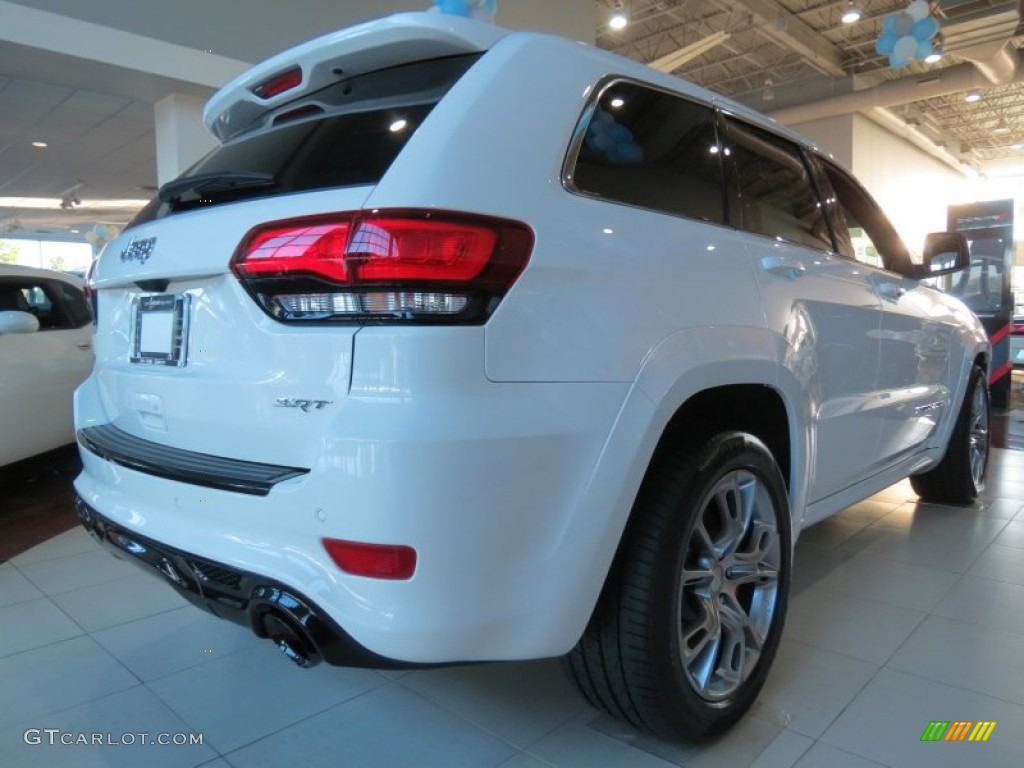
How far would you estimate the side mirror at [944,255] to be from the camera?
119 inches

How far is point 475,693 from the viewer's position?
1.96m

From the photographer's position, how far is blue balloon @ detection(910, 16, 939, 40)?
7961 millimetres

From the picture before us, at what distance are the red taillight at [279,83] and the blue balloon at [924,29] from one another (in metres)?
8.70

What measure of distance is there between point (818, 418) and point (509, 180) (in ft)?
4.34

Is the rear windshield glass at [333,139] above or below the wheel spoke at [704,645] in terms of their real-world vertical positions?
above

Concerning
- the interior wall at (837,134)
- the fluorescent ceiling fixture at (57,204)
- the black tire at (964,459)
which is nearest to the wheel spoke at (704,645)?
the black tire at (964,459)

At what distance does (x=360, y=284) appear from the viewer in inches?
46.6

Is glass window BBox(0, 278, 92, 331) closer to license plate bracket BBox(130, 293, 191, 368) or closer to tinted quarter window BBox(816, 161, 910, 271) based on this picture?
license plate bracket BBox(130, 293, 191, 368)

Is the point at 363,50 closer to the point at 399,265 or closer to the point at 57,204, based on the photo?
the point at 399,265

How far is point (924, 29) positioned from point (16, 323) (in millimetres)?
9091

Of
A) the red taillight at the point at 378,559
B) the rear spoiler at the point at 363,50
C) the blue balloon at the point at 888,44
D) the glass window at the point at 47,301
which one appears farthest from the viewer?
the blue balloon at the point at 888,44

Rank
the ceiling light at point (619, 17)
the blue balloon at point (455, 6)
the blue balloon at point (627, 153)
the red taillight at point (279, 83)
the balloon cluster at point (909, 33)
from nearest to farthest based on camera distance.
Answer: the blue balloon at point (627, 153) < the red taillight at point (279, 83) < the blue balloon at point (455, 6) < the balloon cluster at point (909, 33) < the ceiling light at point (619, 17)

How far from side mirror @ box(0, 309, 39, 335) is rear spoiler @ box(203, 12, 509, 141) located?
8.91ft

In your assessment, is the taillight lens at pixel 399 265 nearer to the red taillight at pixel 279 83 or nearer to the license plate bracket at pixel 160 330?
the license plate bracket at pixel 160 330
